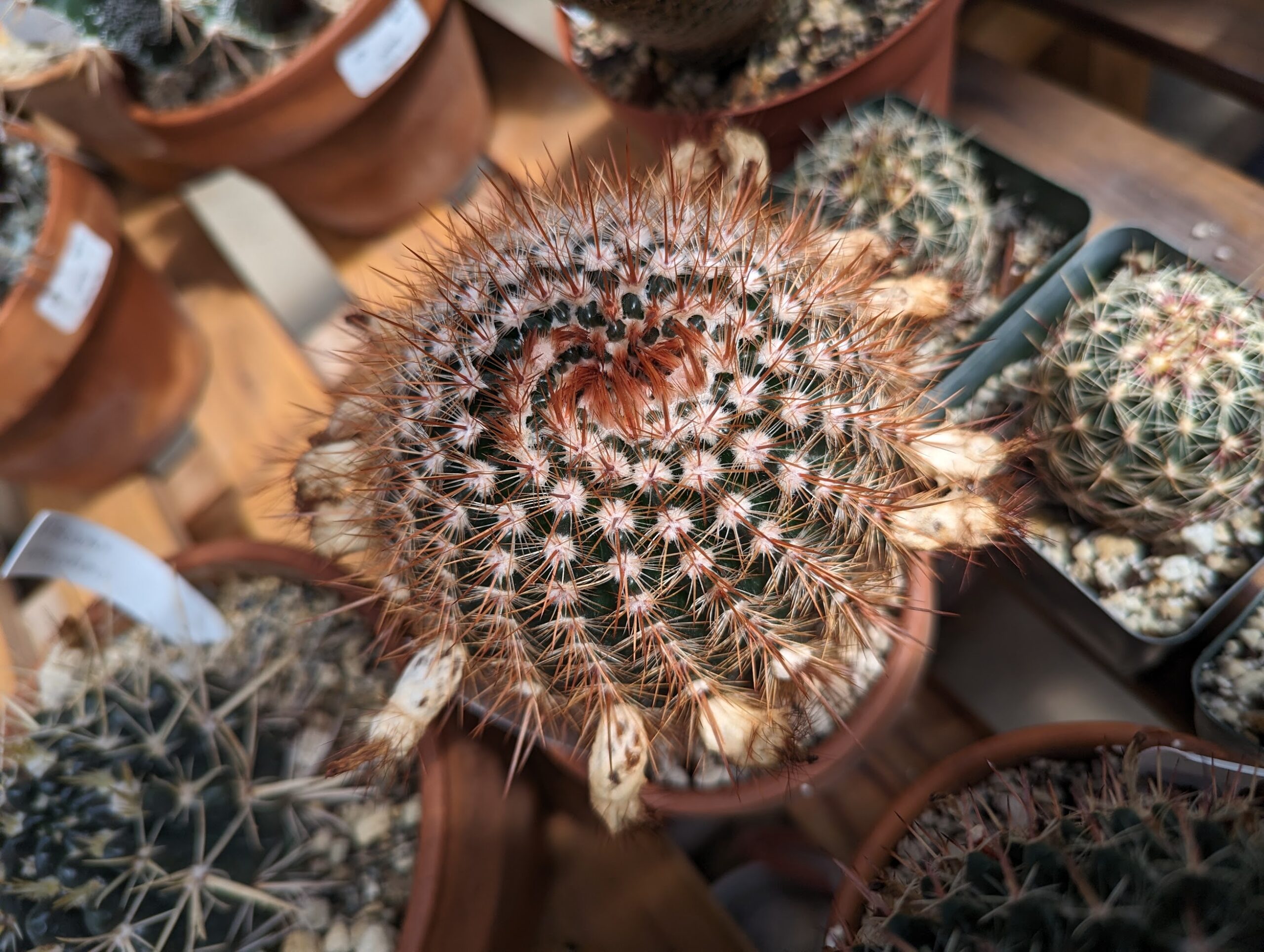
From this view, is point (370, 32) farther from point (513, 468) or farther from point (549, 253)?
point (513, 468)

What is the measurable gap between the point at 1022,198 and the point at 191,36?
3.26 feet

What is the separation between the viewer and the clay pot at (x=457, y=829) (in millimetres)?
661

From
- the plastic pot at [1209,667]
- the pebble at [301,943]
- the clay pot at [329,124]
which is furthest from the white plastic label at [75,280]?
the plastic pot at [1209,667]

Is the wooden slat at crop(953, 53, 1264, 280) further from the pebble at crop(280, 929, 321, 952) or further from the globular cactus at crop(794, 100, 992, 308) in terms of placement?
the pebble at crop(280, 929, 321, 952)

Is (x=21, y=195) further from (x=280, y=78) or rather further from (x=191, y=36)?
(x=280, y=78)

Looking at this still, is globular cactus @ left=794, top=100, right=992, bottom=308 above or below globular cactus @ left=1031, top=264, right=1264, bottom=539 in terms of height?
above

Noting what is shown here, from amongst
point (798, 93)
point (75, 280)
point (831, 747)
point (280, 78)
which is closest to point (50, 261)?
point (75, 280)

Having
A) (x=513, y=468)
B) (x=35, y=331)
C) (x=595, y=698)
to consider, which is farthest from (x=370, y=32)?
(x=595, y=698)

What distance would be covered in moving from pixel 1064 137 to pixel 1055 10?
0.59 ft

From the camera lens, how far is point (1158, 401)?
25.8 inches

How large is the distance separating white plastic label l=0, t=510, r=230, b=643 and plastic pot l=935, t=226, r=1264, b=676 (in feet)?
2.30

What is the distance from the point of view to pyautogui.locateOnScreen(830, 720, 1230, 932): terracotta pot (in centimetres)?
59

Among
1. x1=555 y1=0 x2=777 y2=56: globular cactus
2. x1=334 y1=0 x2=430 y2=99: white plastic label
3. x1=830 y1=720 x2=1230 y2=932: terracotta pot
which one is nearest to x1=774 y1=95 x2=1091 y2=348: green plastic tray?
x1=555 y1=0 x2=777 y2=56: globular cactus

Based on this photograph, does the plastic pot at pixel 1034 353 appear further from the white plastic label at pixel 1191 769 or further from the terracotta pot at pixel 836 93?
the terracotta pot at pixel 836 93
